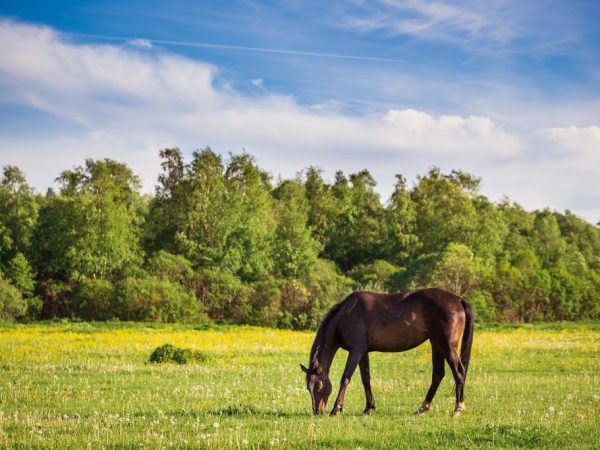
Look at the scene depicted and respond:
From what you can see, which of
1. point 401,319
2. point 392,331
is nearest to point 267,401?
point 392,331

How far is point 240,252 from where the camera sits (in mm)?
66750

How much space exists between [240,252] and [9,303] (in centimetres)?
2309

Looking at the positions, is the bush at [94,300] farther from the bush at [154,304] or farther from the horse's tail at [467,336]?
the horse's tail at [467,336]

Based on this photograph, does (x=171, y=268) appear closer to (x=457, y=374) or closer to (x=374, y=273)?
(x=374, y=273)

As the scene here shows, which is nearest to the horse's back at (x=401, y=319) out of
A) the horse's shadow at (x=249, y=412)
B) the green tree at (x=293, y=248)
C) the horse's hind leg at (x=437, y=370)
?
the horse's hind leg at (x=437, y=370)

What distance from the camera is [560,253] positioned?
84.8 meters

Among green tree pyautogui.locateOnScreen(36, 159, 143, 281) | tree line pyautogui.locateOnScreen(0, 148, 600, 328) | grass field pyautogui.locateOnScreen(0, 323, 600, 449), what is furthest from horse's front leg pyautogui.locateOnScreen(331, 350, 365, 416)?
green tree pyautogui.locateOnScreen(36, 159, 143, 281)

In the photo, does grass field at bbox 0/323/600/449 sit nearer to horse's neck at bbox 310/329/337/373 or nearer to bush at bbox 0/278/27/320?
horse's neck at bbox 310/329/337/373

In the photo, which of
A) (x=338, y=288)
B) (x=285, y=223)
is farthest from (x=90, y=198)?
(x=338, y=288)

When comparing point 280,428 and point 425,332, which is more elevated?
point 425,332

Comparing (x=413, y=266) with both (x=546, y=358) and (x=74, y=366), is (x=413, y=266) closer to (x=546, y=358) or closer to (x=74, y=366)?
(x=546, y=358)

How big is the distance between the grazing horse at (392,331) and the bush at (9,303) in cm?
4631

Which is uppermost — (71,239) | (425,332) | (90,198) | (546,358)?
(90,198)

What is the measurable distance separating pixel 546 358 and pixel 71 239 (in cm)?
4963
